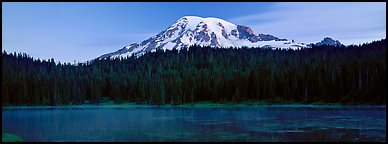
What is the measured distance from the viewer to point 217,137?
3844 centimetres

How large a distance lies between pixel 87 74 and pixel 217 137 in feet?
495

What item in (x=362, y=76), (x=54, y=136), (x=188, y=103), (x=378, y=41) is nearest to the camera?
(x=54, y=136)

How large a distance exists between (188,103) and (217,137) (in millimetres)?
90322

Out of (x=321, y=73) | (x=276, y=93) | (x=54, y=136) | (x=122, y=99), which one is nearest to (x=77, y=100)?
(x=122, y=99)

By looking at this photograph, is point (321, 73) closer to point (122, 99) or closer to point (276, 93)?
point (276, 93)

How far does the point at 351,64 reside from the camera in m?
119

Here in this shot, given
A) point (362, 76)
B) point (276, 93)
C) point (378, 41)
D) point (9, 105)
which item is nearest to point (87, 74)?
point (9, 105)

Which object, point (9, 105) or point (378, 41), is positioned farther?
point (378, 41)

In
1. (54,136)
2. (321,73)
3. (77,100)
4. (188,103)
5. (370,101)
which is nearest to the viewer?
(54,136)

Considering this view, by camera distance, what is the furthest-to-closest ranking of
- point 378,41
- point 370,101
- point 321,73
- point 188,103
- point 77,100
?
point 378,41
point 77,100
point 188,103
point 321,73
point 370,101

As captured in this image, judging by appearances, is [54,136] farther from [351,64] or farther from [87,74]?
[87,74]

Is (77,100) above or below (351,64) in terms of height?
below

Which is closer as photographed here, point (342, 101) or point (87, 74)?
point (342, 101)

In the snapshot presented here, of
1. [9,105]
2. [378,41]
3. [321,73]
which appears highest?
[378,41]
